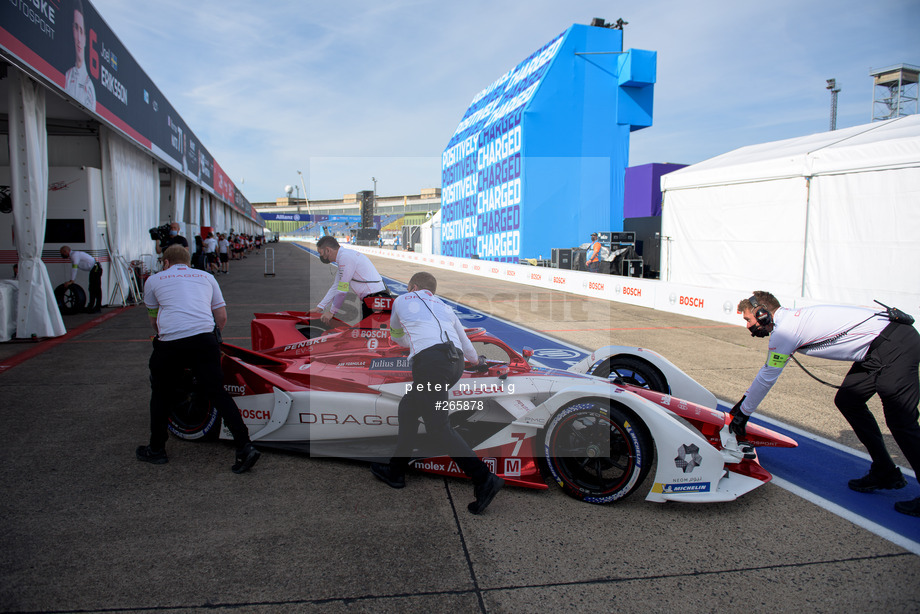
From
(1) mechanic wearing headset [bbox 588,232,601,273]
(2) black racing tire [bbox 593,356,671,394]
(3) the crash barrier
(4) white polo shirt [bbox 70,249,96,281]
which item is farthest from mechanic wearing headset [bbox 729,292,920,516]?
(1) mechanic wearing headset [bbox 588,232,601,273]

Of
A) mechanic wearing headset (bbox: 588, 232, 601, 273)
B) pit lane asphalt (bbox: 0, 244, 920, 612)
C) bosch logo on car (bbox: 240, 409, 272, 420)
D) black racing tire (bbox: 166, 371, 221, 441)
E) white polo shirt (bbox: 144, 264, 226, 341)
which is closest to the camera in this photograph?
pit lane asphalt (bbox: 0, 244, 920, 612)

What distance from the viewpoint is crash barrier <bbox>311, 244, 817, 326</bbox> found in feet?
38.8

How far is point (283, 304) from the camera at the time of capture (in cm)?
1355

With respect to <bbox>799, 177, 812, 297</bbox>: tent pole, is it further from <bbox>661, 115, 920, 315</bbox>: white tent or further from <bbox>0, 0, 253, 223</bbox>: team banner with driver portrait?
<bbox>0, 0, 253, 223</bbox>: team banner with driver portrait

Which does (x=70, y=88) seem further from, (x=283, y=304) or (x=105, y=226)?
(x=283, y=304)

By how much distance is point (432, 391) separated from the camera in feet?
11.6

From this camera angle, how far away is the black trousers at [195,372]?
392 cm

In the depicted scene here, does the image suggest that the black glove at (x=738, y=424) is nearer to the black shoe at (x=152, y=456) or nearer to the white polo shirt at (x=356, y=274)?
the black shoe at (x=152, y=456)

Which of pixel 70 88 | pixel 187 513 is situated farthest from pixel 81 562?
Answer: pixel 70 88

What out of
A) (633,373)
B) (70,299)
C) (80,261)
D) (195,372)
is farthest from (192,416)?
(70,299)

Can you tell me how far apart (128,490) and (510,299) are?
13.0 m

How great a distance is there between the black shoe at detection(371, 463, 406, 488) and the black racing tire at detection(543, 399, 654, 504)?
Result: 0.99 metres

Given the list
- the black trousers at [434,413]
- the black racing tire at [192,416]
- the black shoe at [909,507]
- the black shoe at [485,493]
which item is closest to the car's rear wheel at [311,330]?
the black racing tire at [192,416]

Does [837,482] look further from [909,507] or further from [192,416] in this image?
[192,416]
